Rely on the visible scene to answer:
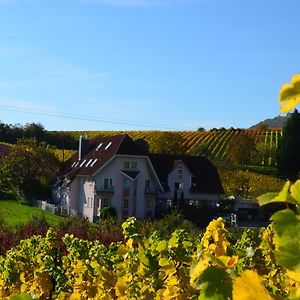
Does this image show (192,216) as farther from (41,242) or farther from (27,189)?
(41,242)

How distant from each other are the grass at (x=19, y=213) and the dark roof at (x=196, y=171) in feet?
32.5

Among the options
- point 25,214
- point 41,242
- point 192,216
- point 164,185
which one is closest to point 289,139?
point 164,185

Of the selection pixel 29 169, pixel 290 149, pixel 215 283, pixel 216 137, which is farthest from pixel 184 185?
pixel 216 137

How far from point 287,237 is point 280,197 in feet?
0.21

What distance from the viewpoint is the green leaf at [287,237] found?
919mm

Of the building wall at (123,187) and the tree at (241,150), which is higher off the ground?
the tree at (241,150)

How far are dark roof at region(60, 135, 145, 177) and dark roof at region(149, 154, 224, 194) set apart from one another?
4625 millimetres

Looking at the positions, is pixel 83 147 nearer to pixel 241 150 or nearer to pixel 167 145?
pixel 167 145

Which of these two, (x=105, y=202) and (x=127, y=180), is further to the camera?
(x=127, y=180)

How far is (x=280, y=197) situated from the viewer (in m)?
0.91

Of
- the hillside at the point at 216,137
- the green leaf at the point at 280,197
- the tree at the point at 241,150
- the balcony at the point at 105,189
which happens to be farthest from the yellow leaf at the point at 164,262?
the hillside at the point at 216,137

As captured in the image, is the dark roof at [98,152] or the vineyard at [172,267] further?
the dark roof at [98,152]

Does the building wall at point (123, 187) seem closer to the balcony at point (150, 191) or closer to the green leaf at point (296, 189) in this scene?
the balcony at point (150, 191)

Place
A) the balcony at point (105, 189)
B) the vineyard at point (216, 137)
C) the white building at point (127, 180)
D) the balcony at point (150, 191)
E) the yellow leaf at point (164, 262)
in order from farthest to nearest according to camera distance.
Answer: the vineyard at point (216, 137) → the balcony at point (150, 191) → the white building at point (127, 180) → the balcony at point (105, 189) → the yellow leaf at point (164, 262)
